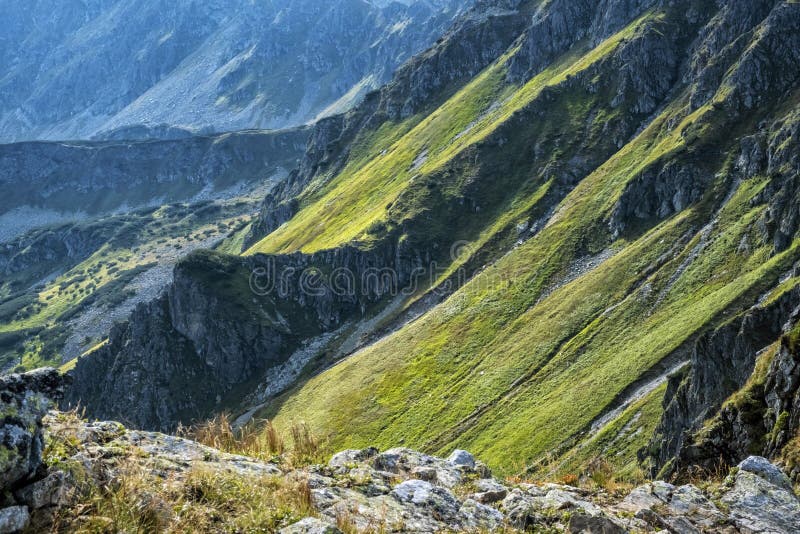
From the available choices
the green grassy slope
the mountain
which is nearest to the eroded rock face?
the mountain

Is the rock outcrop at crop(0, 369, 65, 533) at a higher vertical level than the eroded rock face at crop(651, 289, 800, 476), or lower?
higher

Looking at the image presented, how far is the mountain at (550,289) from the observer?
85625 mm

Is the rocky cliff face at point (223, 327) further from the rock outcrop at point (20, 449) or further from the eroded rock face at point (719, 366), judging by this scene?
the rock outcrop at point (20, 449)

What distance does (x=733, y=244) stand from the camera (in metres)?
107

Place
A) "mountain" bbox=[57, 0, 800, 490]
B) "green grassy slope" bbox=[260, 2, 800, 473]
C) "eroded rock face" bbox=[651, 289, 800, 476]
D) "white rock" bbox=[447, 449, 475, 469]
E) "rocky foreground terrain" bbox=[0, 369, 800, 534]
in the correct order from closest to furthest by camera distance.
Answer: "rocky foreground terrain" bbox=[0, 369, 800, 534] < "white rock" bbox=[447, 449, 475, 469] < "eroded rock face" bbox=[651, 289, 800, 476] < "mountain" bbox=[57, 0, 800, 490] < "green grassy slope" bbox=[260, 2, 800, 473]

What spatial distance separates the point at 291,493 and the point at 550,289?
402 ft

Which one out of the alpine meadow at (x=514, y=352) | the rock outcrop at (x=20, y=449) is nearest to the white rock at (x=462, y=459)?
the alpine meadow at (x=514, y=352)

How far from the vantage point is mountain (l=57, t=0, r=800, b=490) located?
85.6 meters

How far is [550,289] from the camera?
130 metres

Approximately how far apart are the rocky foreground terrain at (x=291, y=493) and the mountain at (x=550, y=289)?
1935 cm

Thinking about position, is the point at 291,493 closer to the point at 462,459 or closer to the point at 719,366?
the point at 462,459

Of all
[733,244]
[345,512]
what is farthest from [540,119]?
[345,512]

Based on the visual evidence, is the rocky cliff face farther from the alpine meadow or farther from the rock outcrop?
the rock outcrop

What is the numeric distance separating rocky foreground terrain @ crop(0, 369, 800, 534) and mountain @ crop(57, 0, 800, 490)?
63.5ft
